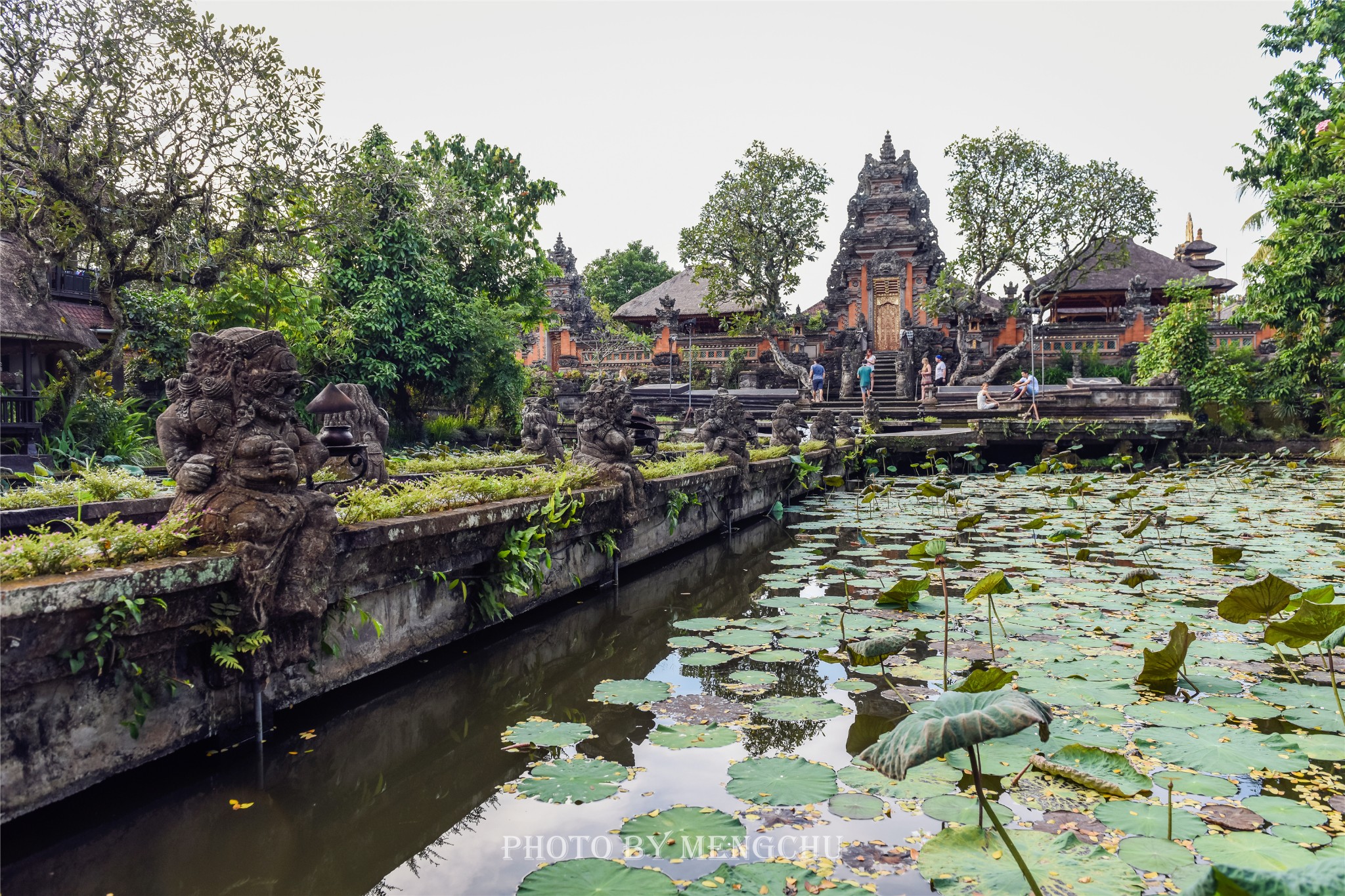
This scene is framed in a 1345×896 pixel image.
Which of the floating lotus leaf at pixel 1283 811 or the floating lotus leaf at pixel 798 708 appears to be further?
the floating lotus leaf at pixel 798 708

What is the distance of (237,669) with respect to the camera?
2.72 metres

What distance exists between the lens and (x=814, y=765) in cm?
256

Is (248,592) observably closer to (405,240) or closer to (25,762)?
(25,762)

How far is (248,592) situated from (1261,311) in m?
17.9

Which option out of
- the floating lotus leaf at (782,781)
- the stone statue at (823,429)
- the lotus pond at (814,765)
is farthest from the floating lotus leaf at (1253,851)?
the stone statue at (823,429)

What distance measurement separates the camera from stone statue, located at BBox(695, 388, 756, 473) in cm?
793

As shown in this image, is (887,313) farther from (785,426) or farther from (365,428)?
(365,428)

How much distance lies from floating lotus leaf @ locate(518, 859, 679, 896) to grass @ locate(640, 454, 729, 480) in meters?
4.04

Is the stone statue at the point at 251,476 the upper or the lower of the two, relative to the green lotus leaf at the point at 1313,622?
upper

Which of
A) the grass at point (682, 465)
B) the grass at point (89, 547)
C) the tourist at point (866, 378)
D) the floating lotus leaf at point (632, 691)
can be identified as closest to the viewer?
the grass at point (89, 547)

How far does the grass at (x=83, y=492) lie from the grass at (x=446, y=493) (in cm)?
111

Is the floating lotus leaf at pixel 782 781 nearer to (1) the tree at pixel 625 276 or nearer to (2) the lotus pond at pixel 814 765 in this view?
(2) the lotus pond at pixel 814 765

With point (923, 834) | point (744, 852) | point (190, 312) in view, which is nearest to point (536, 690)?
point (744, 852)

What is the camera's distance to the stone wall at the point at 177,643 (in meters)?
2.10
